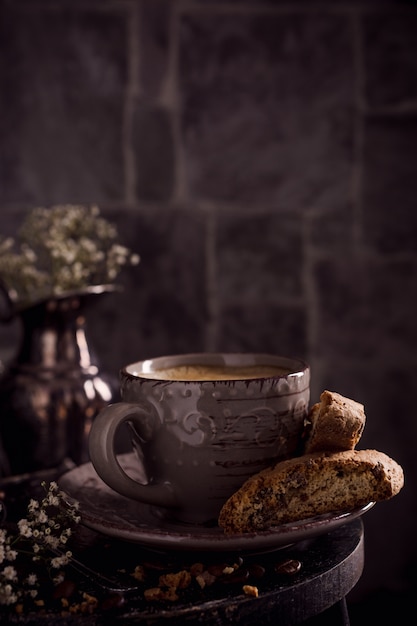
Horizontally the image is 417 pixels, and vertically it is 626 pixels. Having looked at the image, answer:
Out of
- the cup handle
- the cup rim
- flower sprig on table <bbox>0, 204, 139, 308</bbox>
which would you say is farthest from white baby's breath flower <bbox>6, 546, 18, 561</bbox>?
flower sprig on table <bbox>0, 204, 139, 308</bbox>

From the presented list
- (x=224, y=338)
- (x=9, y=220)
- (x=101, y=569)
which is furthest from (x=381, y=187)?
(x=101, y=569)

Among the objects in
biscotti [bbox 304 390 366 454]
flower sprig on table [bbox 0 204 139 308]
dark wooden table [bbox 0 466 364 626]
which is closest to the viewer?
dark wooden table [bbox 0 466 364 626]

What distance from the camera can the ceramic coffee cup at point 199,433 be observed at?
78cm

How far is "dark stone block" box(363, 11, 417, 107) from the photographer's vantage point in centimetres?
181

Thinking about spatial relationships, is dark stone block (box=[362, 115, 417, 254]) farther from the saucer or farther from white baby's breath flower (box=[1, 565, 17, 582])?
white baby's breath flower (box=[1, 565, 17, 582])

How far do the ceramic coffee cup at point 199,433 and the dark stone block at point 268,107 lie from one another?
1.08m

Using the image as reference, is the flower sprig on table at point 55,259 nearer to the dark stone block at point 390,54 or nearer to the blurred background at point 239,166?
the blurred background at point 239,166

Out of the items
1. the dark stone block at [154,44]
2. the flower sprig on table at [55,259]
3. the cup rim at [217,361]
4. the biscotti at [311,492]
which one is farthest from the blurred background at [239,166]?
the biscotti at [311,492]

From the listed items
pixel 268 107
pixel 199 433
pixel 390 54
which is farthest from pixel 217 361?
pixel 390 54

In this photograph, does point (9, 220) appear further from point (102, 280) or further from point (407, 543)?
point (407, 543)

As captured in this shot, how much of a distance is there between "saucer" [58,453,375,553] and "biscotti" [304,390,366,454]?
68mm

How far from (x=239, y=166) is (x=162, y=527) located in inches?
47.3

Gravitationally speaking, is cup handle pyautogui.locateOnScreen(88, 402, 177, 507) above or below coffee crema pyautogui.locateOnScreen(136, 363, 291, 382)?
below

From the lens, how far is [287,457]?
83 cm
